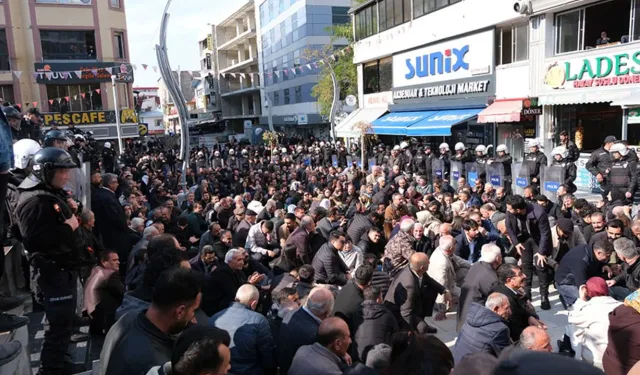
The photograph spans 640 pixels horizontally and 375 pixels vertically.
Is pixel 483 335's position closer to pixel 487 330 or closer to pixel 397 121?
pixel 487 330

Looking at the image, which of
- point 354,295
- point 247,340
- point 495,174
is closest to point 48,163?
point 247,340

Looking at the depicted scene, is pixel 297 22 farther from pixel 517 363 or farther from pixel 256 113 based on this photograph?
pixel 517 363

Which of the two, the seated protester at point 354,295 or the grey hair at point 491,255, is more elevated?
the grey hair at point 491,255

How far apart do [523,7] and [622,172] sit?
8705mm

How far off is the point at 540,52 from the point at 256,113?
43023 millimetres

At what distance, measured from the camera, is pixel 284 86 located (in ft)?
157

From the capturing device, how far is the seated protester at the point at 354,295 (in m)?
4.84

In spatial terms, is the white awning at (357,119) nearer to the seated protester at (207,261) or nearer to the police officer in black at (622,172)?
the police officer in black at (622,172)

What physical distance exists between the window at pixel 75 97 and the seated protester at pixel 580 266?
Result: 30.0 metres

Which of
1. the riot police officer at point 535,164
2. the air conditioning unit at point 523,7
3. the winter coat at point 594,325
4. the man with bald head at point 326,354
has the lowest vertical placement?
the winter coat at point 594,325

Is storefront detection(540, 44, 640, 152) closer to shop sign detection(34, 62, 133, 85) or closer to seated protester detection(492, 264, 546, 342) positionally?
seated protester detection(492, 264, 546, 342)

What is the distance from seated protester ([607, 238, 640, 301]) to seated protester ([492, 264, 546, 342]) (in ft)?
4.69

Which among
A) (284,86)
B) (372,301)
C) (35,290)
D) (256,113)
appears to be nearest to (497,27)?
(372,301)

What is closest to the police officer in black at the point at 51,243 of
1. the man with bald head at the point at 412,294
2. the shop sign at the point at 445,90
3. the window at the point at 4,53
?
the man with bald head at the point at 412,294
